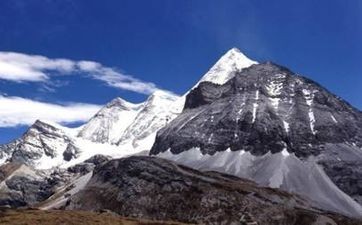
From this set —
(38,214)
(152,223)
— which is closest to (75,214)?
(38,214)

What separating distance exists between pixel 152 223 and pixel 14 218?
36.1 metres

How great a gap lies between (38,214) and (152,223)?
30.3 meters

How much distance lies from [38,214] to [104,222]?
20.6m

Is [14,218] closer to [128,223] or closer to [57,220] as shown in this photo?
[57,220]

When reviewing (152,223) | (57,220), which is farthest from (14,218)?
(152,223)

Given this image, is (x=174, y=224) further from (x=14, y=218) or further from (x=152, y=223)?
(x=14, y=218)

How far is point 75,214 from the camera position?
175 metres

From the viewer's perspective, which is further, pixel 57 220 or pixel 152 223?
pixel 152 223

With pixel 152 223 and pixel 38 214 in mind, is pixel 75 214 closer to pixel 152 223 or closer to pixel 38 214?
pixel 38 214

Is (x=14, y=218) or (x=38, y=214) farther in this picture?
(x=38, y=214)

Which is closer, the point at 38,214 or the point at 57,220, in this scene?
Answer: the point at 57,220

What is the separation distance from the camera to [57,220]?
15788 cm

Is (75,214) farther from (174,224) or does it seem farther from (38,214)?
(174,224)

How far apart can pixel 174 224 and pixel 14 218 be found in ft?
142
